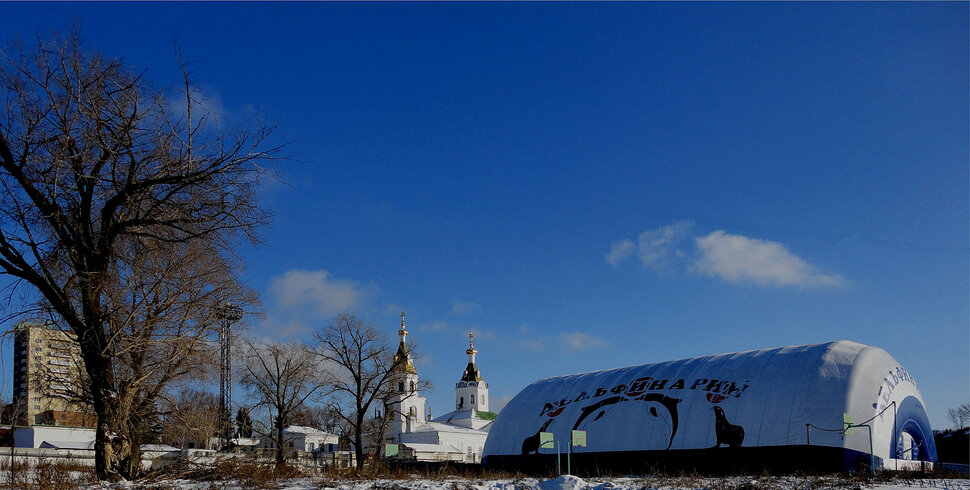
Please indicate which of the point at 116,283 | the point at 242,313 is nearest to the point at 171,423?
the point at 242,313

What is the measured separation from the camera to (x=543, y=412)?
1592 inches

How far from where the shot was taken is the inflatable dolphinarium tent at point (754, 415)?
28.0 meters

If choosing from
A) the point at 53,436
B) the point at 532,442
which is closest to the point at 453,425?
the point at 53,436

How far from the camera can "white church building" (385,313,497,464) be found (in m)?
94.2

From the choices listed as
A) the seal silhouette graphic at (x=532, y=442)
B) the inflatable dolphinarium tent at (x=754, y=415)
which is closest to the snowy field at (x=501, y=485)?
the inflatable dolphinarium tent at (x=754, y=415)

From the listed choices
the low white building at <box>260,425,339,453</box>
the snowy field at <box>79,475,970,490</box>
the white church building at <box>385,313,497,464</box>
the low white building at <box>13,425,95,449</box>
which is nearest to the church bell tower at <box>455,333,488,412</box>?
A: the white church building at <box>385,313,497,464</box>

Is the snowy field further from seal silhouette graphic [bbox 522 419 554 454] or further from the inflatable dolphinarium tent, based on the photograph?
seal silhouette graphic [bbox 522 419 554 454]

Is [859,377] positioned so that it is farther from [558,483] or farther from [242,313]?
[242,313]

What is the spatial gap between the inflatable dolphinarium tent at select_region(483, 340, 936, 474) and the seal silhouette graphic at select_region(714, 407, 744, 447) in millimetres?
40

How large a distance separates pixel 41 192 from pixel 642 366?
30.8 m

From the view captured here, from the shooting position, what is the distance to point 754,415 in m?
30.2

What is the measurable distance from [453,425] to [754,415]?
3388 inches

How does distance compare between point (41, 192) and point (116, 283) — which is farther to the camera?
point (116, 283)

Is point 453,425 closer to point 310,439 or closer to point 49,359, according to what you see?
point 310,439
